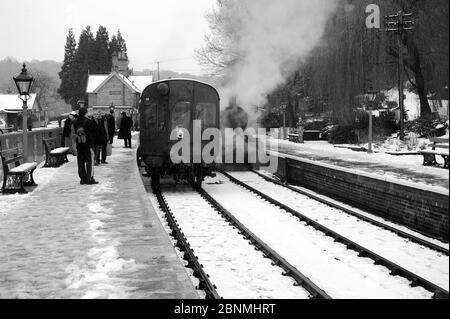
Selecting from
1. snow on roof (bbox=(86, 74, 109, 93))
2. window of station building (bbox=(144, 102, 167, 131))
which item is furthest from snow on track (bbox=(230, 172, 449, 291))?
snow on roof (bbox=(86, 74, 109, 93))

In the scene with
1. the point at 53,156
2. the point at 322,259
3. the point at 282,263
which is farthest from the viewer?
the point at 53,156

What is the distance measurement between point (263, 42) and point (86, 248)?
13.8 meters

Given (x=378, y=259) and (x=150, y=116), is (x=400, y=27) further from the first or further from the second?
(x=378, y=259)

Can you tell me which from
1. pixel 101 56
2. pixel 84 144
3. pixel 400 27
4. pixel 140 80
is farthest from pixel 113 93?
pixel 84 144

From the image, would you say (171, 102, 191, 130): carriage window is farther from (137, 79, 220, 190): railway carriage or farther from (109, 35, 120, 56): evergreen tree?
(109, 35, 120, 56): evergreen tree

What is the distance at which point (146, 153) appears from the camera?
14.2 meters

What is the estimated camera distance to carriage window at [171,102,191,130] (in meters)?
14.2

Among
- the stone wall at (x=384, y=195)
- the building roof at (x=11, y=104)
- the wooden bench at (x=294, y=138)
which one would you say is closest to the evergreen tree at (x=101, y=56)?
A: the building roof at (x=11, y=104)

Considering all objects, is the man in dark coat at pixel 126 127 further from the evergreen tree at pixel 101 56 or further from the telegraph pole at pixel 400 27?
the evergreen tree at pixel 101 56

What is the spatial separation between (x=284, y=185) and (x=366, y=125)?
14.4 meters

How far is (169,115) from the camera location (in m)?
14.1

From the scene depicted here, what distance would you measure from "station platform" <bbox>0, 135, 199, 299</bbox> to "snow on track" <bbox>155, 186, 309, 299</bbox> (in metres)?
0.76

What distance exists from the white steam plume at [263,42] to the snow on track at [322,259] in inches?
291
